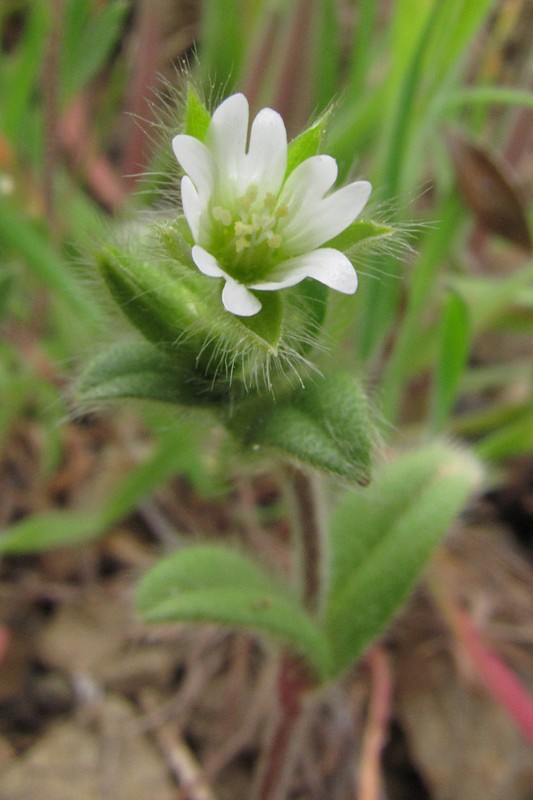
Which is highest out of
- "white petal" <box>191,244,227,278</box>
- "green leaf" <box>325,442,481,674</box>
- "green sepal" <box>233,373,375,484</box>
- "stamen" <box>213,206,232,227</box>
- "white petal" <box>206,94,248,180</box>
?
"white petal" <box>206,94,248,180</box>

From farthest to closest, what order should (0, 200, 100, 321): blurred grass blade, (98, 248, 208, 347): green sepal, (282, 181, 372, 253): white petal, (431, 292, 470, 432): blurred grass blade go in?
(0, 200, 100, 321): blurred grass blade → (431, 292, 470, 432): blurred grass blade → (98, 248, 208, 347): green sepal → (282, 181, 372, 253): white petal

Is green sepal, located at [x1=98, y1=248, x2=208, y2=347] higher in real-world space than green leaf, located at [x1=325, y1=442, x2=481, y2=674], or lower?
higher

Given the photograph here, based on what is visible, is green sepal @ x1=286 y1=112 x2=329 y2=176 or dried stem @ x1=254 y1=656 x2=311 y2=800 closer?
green sepal @ x1=286 y1=112 x2=329 y2=176

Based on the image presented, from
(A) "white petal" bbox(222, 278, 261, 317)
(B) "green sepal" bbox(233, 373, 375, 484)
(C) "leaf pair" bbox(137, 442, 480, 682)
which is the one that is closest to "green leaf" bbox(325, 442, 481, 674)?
(C) "leaf pair" bbox(137, 442, 480, 682)

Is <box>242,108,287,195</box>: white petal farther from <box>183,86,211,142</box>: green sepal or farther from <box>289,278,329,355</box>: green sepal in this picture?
<box>289,278,329,355</box>: green sepal

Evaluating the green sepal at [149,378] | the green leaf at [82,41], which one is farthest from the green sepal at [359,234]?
the green leaf at [82,41]

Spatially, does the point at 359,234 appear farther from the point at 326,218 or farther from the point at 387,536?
the point at 387,536

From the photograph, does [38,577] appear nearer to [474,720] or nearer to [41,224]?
[41,224]

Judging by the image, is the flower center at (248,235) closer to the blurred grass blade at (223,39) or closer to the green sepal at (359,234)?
the green sepal at (359,234)
